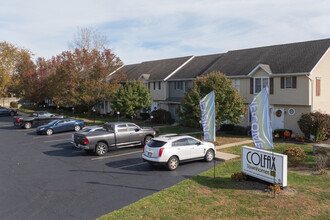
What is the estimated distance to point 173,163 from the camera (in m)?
13.1

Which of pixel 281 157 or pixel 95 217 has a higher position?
pixel 281 157

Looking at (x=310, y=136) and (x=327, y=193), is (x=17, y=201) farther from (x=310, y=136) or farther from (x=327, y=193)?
(x=310, y=136)

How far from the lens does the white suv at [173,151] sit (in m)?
12.9

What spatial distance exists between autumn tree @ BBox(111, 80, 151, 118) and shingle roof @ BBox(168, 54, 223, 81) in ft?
14.7

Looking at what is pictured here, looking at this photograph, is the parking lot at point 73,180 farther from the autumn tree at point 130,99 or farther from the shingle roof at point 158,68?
the shingle roof at point 158,68

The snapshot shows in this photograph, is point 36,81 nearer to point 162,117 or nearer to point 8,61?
point 8,61

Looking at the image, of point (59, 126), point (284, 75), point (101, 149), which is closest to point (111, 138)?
point (101, 149)

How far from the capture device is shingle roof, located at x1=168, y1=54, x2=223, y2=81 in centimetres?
3139

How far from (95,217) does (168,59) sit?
111 feet

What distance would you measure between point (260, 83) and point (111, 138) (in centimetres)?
1432

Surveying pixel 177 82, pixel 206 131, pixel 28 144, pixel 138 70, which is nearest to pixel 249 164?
pixel 206 131

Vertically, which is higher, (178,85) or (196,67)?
(196,67)

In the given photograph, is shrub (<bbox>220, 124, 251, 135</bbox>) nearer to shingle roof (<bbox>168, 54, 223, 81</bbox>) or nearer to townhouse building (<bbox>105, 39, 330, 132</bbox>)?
townhouse building (<bbox>105, 39, 330, 132</bbox>)

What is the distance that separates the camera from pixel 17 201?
368 inches
